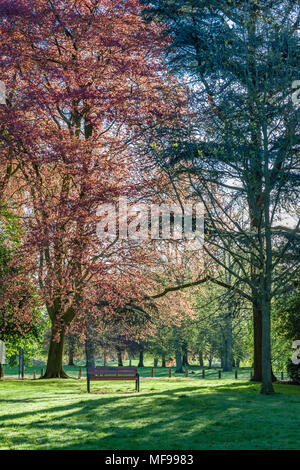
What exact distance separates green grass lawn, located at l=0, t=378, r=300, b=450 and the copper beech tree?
710 cm

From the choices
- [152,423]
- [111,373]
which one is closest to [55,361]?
[111,373]

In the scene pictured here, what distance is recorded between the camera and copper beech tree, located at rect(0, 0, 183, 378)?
60.9 feet

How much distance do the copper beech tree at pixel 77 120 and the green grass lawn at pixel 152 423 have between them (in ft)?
23.3

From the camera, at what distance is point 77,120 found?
2195 centimetres

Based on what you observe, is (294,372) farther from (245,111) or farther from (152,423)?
(152,423)

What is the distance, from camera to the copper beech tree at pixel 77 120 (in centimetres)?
1856

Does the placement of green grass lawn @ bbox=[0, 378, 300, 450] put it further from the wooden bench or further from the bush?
the bush

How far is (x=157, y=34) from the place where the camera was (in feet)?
68.0

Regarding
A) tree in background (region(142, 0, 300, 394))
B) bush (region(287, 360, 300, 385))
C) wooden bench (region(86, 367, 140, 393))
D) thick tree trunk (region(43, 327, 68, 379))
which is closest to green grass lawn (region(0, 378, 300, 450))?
wooden bench (region(86, 367, 140, 393))

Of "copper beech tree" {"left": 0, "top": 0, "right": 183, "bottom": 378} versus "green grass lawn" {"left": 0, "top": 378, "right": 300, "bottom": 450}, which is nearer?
"green grass lawn" {"left": 0, "top": 378, "right": 300, "bottom": 450}

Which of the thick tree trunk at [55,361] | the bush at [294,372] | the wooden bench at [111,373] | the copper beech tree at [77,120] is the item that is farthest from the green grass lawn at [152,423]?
the bush at [294,372]

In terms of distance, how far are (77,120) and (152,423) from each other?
50.8ft

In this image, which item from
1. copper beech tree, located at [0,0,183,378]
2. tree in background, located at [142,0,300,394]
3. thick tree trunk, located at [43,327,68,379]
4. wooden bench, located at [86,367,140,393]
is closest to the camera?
tree in background, located at [142,0,300,394]

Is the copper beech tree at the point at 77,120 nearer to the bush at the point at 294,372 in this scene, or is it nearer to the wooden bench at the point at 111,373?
the wooden bench at the point at 111,373
